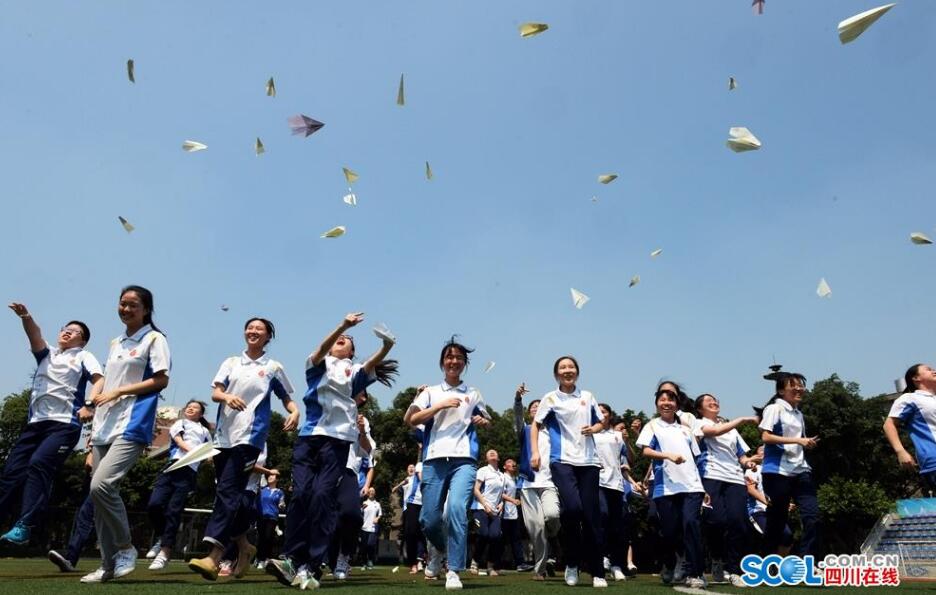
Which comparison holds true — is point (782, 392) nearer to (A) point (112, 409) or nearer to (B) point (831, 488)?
(A) point (112, 409)

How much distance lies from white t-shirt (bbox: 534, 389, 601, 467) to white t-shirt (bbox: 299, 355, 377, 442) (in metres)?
2.20

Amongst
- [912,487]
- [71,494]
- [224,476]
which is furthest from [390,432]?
[224,476]

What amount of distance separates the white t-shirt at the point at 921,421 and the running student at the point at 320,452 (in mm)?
4736

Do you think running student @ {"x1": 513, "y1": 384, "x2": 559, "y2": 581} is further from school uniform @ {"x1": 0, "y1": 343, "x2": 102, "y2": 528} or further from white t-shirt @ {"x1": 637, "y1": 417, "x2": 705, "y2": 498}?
school uniform @ {"x1": 0, "y1": 343, "x2": 102, "y2": 528}

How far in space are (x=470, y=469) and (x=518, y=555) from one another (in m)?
12.9

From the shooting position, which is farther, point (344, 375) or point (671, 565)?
point (671, 565)

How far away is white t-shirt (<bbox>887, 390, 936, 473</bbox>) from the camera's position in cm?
682

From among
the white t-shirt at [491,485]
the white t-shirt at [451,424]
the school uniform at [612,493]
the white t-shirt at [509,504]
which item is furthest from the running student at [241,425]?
the white t-shirt at [509,504]

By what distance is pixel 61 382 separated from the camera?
776 cm

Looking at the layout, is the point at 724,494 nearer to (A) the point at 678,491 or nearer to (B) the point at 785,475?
(B) the point at 785,475

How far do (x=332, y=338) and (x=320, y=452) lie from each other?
1.00 meters

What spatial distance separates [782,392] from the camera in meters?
8.80

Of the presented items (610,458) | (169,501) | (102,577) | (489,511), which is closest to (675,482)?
A: (610,458)

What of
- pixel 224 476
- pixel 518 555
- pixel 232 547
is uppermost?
pixel 224 476
